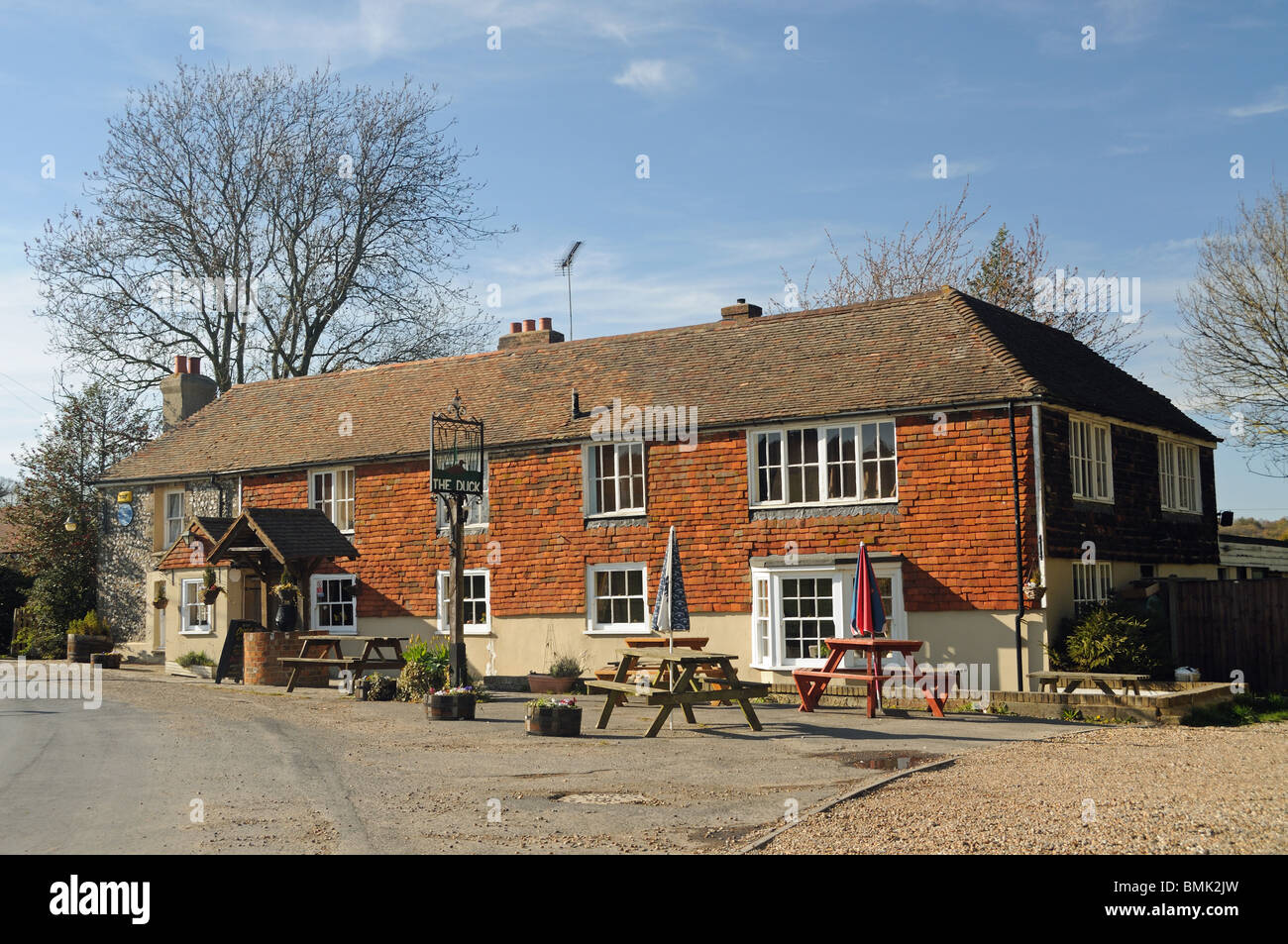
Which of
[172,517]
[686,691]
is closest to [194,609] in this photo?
[172,517]

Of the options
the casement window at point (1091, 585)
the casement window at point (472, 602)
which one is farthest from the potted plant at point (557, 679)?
the casement window at point (1091, 585)

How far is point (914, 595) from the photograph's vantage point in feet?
66.7

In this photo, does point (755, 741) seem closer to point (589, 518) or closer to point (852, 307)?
point (589, 518)

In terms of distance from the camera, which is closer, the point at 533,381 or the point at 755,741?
the point at 755,741

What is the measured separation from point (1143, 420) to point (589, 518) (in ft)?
36.2

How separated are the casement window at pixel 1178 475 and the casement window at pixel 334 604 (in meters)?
17.6

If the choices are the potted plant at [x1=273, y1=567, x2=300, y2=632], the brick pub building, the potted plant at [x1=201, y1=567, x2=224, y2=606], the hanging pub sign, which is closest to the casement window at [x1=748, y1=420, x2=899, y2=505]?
the brick pub building

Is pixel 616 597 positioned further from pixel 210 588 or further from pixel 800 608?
pixel 210 588

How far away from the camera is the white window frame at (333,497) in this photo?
2734cm

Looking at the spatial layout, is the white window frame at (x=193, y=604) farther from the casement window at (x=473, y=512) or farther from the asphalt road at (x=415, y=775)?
the asphalt road at (x=415, y=775)

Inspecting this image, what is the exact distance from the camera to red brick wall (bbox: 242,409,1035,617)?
19953 mm

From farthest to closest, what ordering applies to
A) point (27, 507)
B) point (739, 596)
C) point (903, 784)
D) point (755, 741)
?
point (27, 507), point (739, 596), point (755, 741), point (903, 784)

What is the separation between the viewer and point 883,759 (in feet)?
43.0
